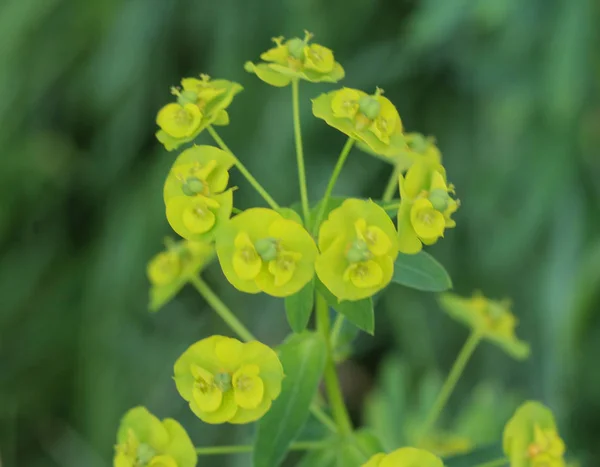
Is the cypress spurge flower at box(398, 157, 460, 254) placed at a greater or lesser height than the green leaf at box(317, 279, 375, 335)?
greater

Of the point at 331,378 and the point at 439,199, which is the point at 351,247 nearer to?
the point at 439,199

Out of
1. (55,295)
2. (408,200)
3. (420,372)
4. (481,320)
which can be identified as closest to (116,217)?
(55,295)

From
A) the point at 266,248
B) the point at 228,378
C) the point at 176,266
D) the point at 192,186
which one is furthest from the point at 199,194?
the point at 176,266

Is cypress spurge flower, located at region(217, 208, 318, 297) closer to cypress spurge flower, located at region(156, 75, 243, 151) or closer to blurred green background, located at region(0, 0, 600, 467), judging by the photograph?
cypress spurge flower, located at region(156, 75, 243, 151)

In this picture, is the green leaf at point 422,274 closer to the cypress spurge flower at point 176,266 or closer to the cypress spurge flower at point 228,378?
the cypress spurge flower at point 228,378

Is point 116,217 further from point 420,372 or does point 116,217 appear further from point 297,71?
point 297,71

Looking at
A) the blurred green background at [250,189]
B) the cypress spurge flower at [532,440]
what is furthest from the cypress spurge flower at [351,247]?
the blurred green background at [250,189]

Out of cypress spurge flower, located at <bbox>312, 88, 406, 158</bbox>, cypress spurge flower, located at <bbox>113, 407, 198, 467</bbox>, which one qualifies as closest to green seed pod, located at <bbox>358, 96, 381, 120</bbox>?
cypress spurge flower, located at <bbox>312, 88, 406, 158</bbox>
